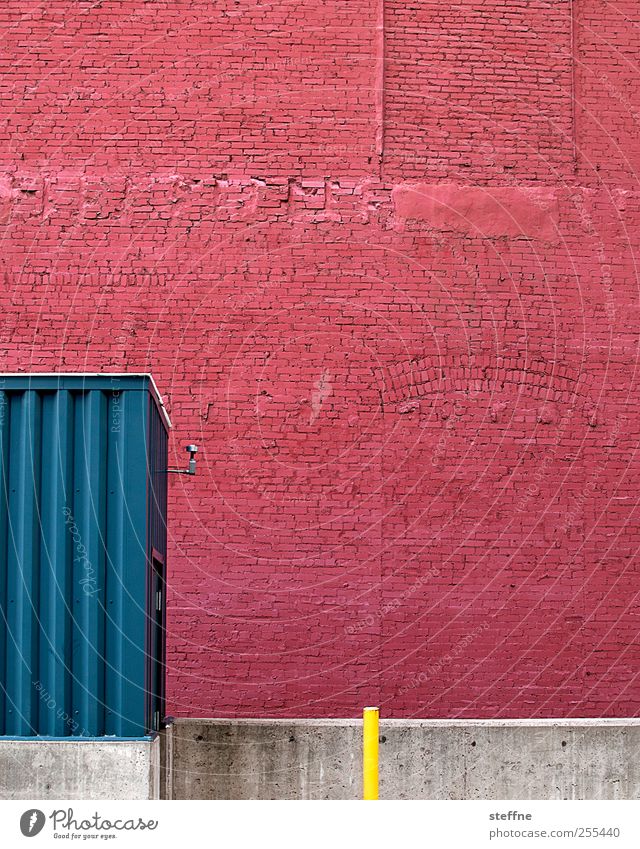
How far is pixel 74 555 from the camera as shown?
8.70m

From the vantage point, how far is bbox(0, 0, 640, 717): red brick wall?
42.3 feet

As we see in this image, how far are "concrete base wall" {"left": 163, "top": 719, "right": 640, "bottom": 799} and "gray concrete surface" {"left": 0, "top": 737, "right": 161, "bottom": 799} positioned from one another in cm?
328

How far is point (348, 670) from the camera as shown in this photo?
12836mm

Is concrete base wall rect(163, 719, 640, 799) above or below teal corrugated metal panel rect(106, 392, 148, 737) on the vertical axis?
below

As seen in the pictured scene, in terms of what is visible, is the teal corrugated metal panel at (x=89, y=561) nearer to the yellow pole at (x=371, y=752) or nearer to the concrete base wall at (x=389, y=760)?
the yellow pole at (x=371, y=752)

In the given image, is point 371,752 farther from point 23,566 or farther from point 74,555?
point 23,566
